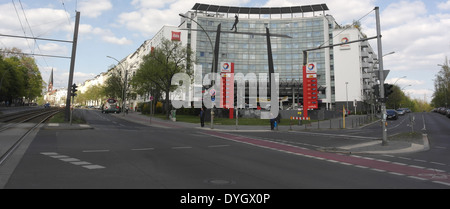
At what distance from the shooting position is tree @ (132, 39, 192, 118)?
41812 millimetres

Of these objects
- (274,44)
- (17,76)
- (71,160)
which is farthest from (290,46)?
(71,160)

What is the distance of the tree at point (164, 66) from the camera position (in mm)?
41812

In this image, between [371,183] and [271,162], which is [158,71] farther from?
[371,183]

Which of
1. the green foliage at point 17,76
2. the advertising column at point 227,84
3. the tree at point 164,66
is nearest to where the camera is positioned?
the advertising column at point 227,84

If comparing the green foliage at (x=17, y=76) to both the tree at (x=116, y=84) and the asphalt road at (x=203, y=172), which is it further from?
the asphalt road at (x=203, y=172)

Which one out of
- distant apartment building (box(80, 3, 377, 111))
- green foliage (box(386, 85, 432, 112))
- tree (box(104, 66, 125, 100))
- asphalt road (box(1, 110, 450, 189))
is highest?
distant apartment building (box(80, 3, 377, 111))

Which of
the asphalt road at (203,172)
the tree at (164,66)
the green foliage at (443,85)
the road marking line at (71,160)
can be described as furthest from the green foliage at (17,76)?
the green foliage at (443,85)

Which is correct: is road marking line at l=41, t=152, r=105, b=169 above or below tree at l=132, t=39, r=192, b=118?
below

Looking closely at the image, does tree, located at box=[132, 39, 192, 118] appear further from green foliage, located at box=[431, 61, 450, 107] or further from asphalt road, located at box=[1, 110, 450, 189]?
green foliage, located at box=[431, 61, 450, 107]

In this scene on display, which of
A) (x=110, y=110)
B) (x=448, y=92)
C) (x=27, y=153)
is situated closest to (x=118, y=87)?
(x=110, y=110)

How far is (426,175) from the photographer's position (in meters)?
6.84

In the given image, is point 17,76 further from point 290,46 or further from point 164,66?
point 290,46

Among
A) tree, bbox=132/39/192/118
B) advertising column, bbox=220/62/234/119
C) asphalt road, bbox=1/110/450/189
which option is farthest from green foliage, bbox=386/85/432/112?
asphalt road, bbox=1/110/450/189
